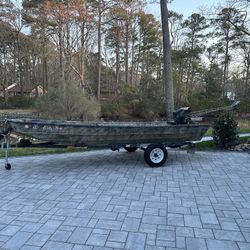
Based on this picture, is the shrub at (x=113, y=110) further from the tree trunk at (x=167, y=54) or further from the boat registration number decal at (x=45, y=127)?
the boat registration number decal at (x=45, y=127)

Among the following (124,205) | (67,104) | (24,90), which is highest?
(24,90)

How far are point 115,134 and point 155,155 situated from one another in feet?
3.01

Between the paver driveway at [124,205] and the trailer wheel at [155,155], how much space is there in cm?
20

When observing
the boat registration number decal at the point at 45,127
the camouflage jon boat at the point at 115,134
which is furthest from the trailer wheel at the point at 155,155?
the boat registration number decal at the point at 45,127

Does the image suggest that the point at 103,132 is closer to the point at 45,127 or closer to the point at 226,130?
the point at 45,127

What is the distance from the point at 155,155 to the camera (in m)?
5.92

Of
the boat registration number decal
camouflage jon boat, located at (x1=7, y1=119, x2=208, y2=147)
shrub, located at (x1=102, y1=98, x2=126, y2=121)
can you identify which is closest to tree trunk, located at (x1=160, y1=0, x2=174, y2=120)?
camouflage jon boat, located at (x1=7, y1=119, x2=208, y2=147)

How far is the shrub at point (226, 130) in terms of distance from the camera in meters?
7.50

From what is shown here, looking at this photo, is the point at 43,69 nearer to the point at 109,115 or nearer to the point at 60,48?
the point at 60,48

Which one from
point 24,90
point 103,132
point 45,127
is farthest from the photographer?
point 24,90

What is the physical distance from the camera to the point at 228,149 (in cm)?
764

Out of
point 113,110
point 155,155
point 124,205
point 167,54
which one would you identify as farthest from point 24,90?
point 124,205

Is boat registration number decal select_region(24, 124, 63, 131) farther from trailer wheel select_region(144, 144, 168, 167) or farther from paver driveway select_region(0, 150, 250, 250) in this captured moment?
trailer wheel select_region(144, 144, 168, 167)

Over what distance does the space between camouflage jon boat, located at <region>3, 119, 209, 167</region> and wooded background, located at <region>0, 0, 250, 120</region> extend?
41.4 feet
